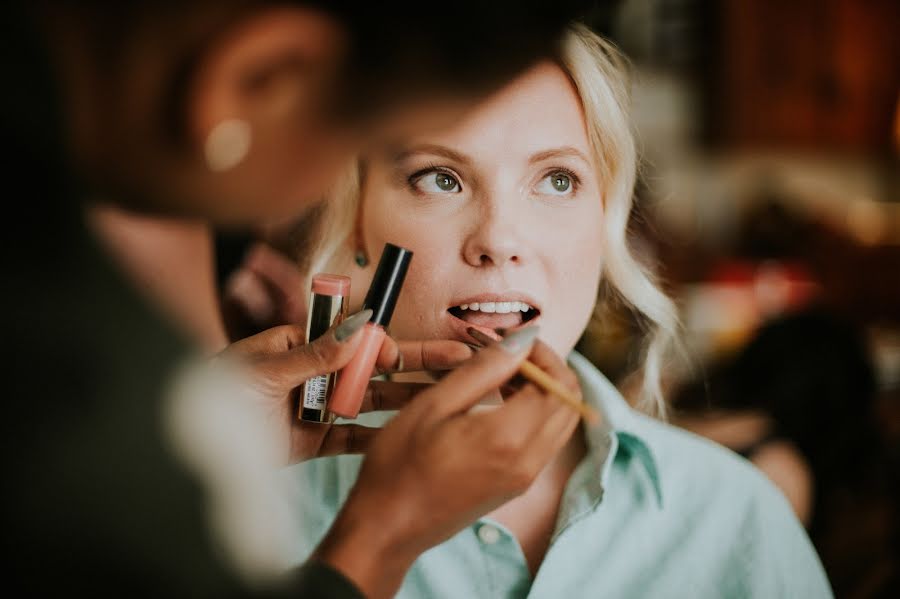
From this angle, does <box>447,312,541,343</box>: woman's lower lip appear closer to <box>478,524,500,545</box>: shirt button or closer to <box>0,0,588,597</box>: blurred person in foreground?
<box>478,524,500,545</box>: shirt button

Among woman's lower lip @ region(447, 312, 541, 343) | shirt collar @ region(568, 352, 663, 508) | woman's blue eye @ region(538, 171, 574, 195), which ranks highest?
woman's blue eye @ region(538, 171, 574, 195)

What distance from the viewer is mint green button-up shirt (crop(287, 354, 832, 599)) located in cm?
→ 63

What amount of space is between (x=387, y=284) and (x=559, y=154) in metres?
0.19

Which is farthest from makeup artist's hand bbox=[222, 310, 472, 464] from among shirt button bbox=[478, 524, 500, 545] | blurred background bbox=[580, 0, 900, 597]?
blurred background bbox=[580, 0, 900, 597]

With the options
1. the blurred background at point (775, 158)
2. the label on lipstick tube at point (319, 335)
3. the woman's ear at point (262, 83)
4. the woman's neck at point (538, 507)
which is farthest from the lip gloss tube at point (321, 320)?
the blurred background at point (775, 158)

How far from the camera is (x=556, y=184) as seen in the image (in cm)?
64

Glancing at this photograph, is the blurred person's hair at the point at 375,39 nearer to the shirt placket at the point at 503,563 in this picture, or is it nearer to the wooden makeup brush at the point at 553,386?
the wooden makeup brush at the point at 553,386

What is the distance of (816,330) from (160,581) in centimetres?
131

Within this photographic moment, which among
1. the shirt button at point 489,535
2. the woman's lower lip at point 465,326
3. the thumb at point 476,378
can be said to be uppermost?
the thumb at point 476,378

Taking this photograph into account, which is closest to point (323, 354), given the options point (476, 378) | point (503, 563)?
point (476, 378)

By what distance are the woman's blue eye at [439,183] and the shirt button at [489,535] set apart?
265 mm

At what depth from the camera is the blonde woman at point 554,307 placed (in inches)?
24.1

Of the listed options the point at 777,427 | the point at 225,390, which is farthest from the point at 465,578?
the point at 777,427

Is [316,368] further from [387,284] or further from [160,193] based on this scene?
[160,193]
